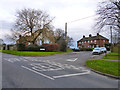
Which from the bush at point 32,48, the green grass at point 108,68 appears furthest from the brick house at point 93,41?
the green grass at point 108,68

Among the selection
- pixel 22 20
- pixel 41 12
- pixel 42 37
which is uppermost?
pixel 41 12

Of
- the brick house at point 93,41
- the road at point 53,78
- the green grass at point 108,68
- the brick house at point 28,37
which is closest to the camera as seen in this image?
the road at point 53,78

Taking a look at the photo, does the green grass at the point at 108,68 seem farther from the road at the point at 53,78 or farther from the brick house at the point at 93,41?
the brick house at the point at 93,41

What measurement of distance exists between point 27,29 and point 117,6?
85.4 ft

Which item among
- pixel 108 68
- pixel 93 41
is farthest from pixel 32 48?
pixel 93 41

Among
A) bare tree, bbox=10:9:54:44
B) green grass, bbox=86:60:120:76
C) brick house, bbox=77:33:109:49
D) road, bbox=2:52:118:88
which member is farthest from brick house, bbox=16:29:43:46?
brick house, bbox=77:33:109:49

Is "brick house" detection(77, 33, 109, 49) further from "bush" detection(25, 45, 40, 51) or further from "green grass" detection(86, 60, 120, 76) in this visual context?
"green grass" detection(86, 60, 120, 76)

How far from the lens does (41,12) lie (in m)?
37.4

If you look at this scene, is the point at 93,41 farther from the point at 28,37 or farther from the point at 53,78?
the point at 53,78

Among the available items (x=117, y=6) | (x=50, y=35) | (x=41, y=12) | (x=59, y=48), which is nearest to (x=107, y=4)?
(x=117, y=6)

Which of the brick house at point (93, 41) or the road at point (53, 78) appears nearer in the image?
the road at point (53, 78)

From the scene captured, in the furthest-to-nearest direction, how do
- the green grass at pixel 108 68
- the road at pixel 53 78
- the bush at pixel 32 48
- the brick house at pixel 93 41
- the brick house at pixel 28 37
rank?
the brick house at pixel 93 41, the brick house at pixel 28 37, the bush at pixel 32 48, the green grass at pixel 108 68, the road at pixel 53 78

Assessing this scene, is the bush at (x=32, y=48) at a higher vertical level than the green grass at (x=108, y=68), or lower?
higher

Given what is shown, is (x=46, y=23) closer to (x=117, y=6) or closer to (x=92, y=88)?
(x=117, y=6)
